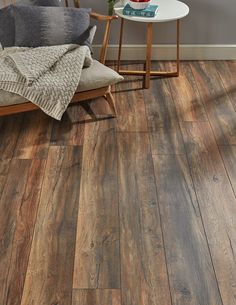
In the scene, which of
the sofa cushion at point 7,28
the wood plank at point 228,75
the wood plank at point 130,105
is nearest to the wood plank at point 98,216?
the wood plank at point 130,105

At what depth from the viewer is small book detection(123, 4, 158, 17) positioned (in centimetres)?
329

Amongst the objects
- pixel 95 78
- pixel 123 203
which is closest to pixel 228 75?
pixel 95 78

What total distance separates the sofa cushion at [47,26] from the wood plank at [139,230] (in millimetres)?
804

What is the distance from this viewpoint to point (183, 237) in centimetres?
220

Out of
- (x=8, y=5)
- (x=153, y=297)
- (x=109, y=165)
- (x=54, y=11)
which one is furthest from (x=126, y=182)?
(x=8, y=5)

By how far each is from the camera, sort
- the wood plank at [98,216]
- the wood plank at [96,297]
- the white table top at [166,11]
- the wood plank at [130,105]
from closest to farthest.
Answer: the wood plank at [96,297], the wood plank at [98,216], the wood plank at [130,105], the white table top at [166,11]

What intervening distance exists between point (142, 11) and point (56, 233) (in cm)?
181

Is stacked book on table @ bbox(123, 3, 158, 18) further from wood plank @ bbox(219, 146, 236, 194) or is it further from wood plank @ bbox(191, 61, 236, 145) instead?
wood plank @ bbox(219, 146, 236, 194)

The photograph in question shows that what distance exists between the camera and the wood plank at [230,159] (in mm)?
2600

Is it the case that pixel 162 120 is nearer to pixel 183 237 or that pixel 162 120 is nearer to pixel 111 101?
pixel 111 101

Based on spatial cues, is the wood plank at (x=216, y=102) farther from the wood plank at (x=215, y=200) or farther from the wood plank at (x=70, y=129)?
the wood plank at (x=70, y=129)

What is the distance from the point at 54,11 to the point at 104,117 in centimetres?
77

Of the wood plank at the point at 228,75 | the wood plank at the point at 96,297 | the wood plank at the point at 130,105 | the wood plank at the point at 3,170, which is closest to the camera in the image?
the wood plank at the point at 96,297

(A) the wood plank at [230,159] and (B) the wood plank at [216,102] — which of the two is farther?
(B) the wood plank at [216,102]
